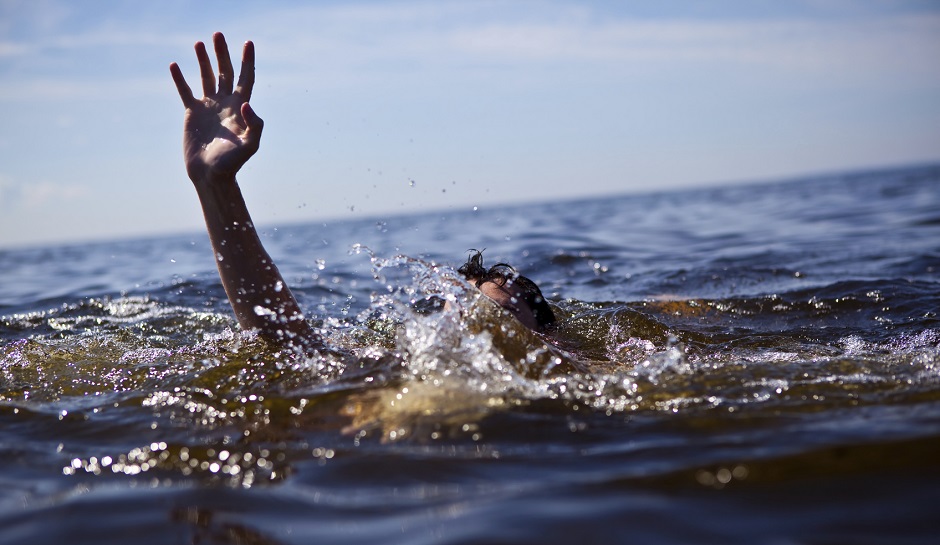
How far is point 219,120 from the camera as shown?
3.83 meters

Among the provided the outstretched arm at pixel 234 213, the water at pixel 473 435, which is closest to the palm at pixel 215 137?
the outstretched arm at pixel 234 213

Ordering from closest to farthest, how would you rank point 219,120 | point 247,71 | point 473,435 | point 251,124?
point 473,435 < point 251,124 < point 219,120 < point 247,71

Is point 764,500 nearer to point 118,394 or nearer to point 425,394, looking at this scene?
point 425,394

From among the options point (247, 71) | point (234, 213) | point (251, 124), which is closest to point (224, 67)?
point (247, 71)

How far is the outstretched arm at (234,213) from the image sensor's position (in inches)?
143

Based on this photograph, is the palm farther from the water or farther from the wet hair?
the wet hair

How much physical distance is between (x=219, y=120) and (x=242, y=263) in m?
0.68

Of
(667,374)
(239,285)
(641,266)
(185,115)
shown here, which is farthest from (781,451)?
(641,266)

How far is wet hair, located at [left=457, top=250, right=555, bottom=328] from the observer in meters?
4.58

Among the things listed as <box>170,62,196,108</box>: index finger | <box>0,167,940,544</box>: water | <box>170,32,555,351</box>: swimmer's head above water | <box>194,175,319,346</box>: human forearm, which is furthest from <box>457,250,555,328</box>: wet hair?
<box>170,62,196,108</box>: index finger

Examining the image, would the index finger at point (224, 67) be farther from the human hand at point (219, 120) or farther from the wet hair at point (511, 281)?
the wet hair at point (511, 281)

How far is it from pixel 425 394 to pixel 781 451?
1.32m

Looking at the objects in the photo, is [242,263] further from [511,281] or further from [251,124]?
[511,281]

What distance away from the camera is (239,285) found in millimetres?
3762
